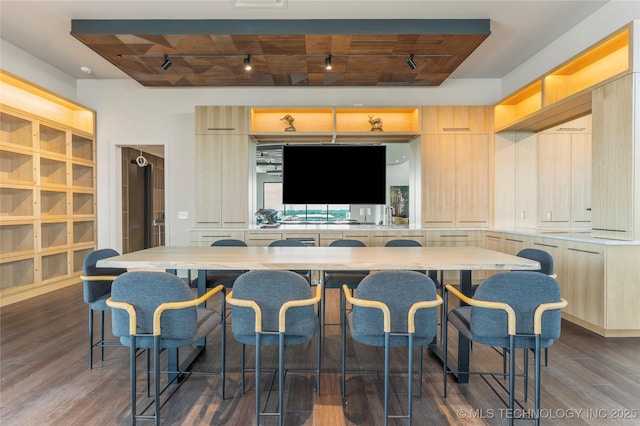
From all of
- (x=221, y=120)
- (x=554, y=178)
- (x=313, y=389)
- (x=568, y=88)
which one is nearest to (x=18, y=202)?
(x=221, y=120)

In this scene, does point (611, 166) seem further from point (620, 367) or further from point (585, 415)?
point (585, 415)

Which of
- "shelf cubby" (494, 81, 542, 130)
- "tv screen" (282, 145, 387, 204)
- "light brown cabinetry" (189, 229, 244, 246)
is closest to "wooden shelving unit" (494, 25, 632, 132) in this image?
"shelf cubby" (494, 81, 542, 130)

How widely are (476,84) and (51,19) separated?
5764mm

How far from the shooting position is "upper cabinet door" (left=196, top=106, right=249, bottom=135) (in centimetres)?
491

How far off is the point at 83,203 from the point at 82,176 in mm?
438

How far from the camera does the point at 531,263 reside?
6.75ft

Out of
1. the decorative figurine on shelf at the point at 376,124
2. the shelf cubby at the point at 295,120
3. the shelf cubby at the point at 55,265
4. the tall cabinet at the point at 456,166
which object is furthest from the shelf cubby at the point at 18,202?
the tall cabinet at the point at 456,166

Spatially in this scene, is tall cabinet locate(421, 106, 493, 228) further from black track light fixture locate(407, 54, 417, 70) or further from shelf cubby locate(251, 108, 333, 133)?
shelf cubby locate(251, 108, 333, 133)

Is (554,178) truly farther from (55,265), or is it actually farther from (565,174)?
(55,265)

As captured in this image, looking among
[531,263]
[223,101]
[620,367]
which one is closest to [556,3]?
[531,263]

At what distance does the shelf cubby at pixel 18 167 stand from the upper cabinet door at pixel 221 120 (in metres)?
2.16

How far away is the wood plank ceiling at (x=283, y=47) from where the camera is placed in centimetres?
363

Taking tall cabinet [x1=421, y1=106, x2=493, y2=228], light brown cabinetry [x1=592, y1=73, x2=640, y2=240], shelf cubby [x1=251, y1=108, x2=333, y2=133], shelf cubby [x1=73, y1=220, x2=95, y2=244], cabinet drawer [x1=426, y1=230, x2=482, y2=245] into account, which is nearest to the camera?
light brown cabinetry [x1=592, y1=73, x2=640, y2=240]

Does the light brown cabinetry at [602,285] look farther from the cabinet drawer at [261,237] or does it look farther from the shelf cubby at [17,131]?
the shelf cubby at [17,131]
